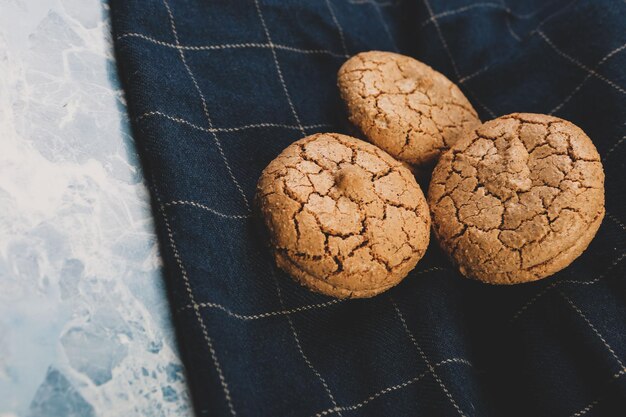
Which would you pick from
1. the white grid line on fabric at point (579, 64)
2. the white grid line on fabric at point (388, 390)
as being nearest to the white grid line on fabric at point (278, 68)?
the white grid line on fabric at point (388, 390)

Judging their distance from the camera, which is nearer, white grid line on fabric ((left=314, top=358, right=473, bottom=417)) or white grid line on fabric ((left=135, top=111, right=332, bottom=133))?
white grid line on fabric ((left=314, top=358, right=473, bottom=417))

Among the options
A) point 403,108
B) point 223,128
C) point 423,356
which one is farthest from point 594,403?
point 223,128

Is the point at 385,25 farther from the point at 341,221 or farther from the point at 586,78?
the point at 341,221

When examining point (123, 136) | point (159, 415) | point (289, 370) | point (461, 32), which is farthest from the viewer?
point (461, 32)

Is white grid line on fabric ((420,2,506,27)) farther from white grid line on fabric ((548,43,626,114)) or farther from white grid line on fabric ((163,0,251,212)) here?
white grid line on fabric ((163,0,251,212))

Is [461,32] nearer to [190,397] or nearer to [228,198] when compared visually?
[228,198]

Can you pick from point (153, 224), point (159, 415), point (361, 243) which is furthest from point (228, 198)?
point (159, 415)

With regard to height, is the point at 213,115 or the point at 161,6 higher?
the point at 161,6

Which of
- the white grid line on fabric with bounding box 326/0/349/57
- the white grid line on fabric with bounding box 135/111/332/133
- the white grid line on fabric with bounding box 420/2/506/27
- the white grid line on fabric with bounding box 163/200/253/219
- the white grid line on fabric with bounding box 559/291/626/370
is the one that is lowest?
the white grid line on fabric with bounding box 559/291/626/370

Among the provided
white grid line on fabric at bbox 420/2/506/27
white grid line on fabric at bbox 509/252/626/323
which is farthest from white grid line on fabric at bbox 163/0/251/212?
white grid line on fabric at bbox 420/2/506/27
